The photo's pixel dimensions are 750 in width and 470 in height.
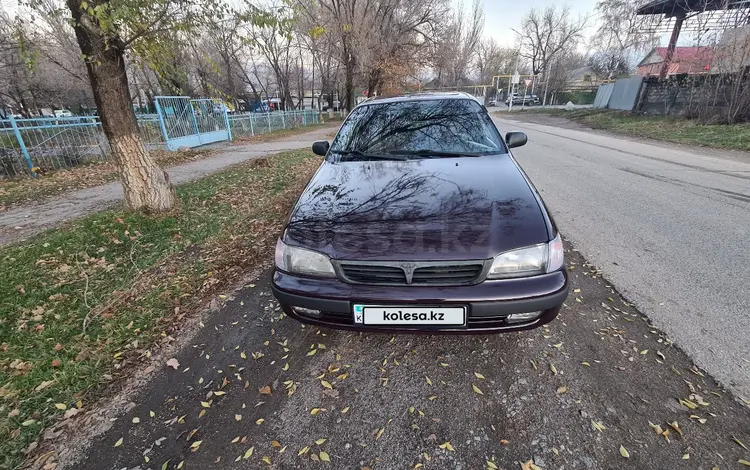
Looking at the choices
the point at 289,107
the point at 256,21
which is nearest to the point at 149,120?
the point at 256,21

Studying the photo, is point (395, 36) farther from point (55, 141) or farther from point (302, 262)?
point (302, 262)

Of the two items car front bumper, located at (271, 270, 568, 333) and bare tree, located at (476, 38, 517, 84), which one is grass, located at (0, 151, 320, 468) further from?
bare tree, located at (476, 38, 517, 84)

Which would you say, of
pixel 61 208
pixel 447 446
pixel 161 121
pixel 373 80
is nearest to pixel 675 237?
pixel 447 446

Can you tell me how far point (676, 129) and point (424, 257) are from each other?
16.2 m

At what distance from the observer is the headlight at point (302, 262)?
6.12 feet

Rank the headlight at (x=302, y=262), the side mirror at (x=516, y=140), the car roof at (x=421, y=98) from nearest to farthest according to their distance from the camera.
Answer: the headlight at (x=302, y=262) → the side mirror at (x=516, y=140) → the car roof at (x=421, y=98)

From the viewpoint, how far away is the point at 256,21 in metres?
4.02

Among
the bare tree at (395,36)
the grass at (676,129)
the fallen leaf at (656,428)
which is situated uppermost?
the bare tree at (395,36)

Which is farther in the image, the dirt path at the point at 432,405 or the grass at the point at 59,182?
the grass at the point at 59,182

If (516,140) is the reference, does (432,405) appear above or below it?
below

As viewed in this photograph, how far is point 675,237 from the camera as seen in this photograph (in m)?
3.65

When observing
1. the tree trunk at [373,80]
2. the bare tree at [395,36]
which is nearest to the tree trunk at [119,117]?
the bare tree at [395,36]

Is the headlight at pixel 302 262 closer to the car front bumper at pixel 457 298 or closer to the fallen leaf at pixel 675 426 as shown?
the car front bumper at pixel 457 298

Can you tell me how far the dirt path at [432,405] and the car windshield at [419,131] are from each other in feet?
5.08
